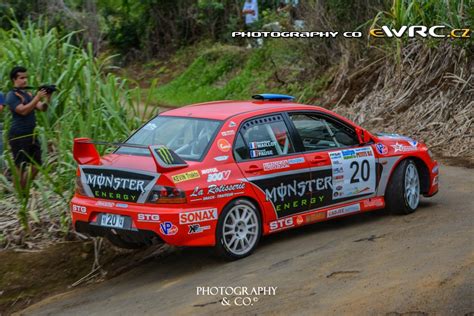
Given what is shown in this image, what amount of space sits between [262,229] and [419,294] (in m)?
2.05

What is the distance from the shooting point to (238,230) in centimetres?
753

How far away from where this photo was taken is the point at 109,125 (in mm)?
9719

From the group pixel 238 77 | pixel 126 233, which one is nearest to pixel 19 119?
pixel 126 233

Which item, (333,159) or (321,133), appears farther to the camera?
(321,133)

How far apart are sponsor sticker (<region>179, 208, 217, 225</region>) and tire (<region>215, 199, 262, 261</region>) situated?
10 cm

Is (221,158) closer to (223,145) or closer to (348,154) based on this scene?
(223,145)

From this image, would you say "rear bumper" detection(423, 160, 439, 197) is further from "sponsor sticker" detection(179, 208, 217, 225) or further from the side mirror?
"sponsor sticker" detection(179, 208, 217, 225)

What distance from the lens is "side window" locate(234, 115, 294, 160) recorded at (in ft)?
25.7

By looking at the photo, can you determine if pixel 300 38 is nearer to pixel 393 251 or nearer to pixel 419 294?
pixel 393 251

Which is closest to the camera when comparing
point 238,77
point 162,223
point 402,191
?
point 162,223

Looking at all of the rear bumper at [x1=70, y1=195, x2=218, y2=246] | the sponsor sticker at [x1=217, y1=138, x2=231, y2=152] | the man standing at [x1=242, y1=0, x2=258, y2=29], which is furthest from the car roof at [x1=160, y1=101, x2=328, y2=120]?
the man standing at [x1=242, y1=0, x2=258, y2=29]

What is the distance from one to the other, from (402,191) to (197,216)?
2861mm

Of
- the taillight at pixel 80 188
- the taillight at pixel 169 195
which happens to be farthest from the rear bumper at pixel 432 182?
the taillight at pixel 80 188

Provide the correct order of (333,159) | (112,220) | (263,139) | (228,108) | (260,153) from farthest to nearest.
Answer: (333,159)
(228,108)
(263,139)
(260,153)
(112,220)
